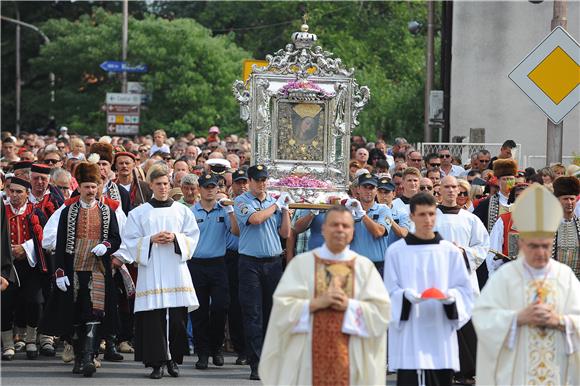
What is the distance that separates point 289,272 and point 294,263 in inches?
2.7

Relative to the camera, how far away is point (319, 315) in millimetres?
9516

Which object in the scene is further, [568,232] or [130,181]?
[130,181]

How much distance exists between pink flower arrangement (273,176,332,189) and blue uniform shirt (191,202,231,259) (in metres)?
1.44

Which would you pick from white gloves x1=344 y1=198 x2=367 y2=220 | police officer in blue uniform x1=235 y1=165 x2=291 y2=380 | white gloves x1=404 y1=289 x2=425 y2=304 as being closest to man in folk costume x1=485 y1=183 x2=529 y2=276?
white gloves x1=344 y1=198 x2=367 y2=220

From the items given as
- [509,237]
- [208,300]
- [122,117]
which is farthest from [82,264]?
[122,117]

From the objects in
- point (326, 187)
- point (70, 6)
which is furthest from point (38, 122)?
point (326, 187)

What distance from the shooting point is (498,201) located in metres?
14.6

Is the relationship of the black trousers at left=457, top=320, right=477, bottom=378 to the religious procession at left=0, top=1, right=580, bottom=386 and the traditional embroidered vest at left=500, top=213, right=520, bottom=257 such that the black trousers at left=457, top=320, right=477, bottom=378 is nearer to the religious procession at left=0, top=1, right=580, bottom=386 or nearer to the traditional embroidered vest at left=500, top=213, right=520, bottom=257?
the religious procession at left=0, top=1, right=580, bottom=386

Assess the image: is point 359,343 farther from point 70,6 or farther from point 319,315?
point 70,6

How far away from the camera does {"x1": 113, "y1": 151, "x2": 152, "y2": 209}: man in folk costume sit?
16.0m

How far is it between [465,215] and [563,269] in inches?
144

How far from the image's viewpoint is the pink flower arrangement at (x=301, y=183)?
15930 millimetres

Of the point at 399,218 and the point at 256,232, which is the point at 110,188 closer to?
the point at 256,232

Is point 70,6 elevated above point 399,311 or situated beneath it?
elevated above
